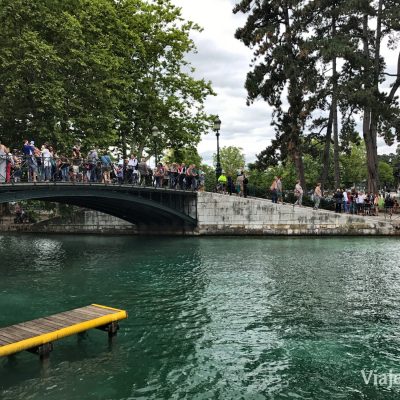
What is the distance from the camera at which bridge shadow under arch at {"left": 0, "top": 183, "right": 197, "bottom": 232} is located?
16.6 m

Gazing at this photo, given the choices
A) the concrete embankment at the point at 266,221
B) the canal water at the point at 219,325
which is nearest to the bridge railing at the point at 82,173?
A: the concrete embankment at the point at 266,221

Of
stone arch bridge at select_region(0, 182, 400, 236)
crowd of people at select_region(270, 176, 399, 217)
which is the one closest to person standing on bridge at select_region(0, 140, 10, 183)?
stone arch bridge at select_region(0, 182, 400, 236)

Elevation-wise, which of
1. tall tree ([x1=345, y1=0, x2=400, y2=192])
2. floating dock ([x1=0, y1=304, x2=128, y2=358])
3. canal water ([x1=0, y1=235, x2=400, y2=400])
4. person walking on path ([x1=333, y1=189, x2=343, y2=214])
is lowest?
canal water ([x1=0, y1=235, x2=400, y2=400])

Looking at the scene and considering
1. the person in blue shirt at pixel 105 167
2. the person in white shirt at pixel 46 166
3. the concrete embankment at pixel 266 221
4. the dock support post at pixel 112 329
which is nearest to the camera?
the dock support post at pixel 112 329

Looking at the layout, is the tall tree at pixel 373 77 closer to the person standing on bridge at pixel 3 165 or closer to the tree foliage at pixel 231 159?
the person standing on bridge at pixel 3 165

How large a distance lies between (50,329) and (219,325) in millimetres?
3509

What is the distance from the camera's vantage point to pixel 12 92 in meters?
21.5

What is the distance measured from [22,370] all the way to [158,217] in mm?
20563

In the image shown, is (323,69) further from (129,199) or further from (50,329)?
(50,329)

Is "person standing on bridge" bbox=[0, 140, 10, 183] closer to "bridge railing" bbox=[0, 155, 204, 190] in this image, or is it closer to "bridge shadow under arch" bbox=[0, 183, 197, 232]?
"bridge railing" bbox=[0, 155, 204, 190]

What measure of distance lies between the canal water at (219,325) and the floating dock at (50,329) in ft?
1.14

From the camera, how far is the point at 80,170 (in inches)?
827

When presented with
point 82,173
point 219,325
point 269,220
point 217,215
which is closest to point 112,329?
point 219,325

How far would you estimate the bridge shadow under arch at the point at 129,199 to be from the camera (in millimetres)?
16609
